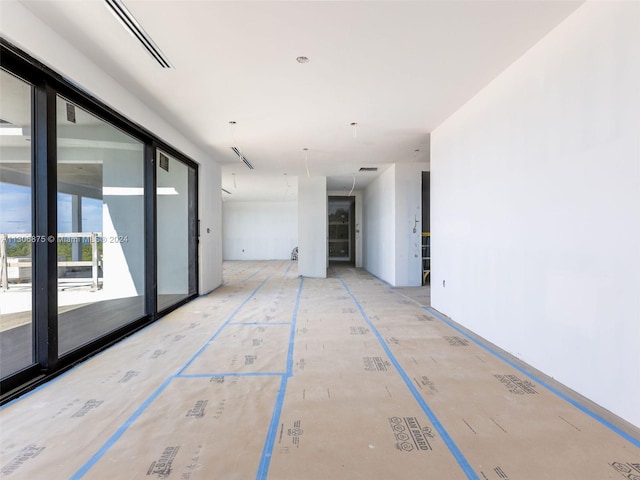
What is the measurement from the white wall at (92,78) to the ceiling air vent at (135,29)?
63cm

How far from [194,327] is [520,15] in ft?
14.7

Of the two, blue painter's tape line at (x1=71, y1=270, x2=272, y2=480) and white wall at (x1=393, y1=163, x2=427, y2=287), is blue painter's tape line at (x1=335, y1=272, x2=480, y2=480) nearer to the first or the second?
blue painter's tape line at (x1=71, y1=270, x2=272, y2=480)

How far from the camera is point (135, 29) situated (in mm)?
2387

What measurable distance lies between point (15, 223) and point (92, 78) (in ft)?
5.04

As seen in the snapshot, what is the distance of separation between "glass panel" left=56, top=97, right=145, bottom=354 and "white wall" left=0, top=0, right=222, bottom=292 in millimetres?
549

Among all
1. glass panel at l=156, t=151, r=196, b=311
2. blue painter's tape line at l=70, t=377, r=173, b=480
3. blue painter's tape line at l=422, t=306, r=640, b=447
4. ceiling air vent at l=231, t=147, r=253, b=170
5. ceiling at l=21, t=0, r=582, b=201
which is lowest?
blue painter's tape line at l=70, t=377, r=173, b=480

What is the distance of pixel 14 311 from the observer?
14.2 feet

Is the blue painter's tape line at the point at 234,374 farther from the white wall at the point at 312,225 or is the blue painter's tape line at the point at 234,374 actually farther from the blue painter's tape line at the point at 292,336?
the white wall at the point at 312,225

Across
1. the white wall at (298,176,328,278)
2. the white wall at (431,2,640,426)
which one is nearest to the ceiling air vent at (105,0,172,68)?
the white wall at (431,2,640,426)

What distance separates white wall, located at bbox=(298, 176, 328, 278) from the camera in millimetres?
8641

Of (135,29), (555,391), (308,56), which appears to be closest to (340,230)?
(308,56)

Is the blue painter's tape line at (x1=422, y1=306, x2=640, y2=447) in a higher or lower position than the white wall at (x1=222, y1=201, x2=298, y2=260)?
lower

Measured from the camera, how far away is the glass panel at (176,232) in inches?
222

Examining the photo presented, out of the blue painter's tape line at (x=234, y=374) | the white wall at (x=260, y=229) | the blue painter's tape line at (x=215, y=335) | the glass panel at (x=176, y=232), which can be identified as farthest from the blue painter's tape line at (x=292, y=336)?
the white wall at (x=260, y=229)
